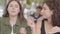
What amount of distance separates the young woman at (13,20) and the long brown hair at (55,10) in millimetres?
185

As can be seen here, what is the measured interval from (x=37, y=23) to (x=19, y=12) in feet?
0.48

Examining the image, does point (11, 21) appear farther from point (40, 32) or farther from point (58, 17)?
point (58, 17)

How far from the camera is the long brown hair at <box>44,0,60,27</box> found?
4.66 ft

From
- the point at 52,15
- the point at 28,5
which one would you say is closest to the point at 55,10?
the point at 52,15

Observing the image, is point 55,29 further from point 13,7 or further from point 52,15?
point 13,7

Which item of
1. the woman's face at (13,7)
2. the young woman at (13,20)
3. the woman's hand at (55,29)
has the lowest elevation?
the woman's hand at (55,29)

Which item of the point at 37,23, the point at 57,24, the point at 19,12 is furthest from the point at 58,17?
the point at 19,12

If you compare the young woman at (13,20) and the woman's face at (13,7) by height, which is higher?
the woman's face at (13,7)

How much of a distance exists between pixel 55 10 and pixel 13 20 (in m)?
0.30

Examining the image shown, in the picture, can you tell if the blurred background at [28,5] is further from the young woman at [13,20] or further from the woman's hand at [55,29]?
the woman's hand at [55,29]

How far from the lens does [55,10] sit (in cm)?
143

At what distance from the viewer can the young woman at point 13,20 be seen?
55.9 inches

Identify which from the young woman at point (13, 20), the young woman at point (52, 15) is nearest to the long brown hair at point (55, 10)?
the young woman at point (52, 15)

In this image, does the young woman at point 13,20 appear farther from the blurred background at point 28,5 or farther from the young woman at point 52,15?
the young woman at point 52,15
